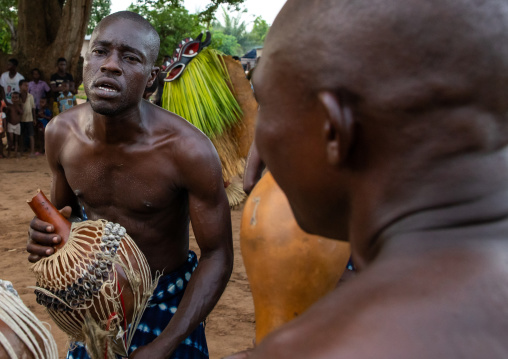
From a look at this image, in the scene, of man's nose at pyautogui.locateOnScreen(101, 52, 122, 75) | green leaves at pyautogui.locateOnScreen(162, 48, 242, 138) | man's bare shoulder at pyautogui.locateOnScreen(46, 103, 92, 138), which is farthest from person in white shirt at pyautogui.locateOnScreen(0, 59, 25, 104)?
man's nose at pyautogui.locateOnScreen(101, 52, 122, 75)

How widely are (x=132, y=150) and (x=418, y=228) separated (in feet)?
5.89

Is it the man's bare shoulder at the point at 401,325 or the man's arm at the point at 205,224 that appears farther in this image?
the man's arm at the point at 205,224

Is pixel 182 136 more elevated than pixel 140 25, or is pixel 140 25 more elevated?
pixel 140 25

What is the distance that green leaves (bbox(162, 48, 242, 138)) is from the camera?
6.11 m

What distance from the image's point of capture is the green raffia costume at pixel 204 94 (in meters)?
6.08

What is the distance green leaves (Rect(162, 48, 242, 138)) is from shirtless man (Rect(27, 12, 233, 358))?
3518 millimetres

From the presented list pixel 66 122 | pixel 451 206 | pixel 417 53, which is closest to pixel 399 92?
pixel 417 53

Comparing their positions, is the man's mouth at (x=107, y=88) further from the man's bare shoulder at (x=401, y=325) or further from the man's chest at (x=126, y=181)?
the man's bare shoulder at (x=401, y=325)

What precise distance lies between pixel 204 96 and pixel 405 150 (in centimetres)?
544

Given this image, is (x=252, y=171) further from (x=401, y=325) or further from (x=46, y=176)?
(x=46, y=176)

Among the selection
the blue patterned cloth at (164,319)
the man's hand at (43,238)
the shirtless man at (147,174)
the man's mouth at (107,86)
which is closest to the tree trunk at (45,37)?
the shirtless man at (147,174)

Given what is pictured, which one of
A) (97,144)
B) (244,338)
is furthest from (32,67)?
(97,144)

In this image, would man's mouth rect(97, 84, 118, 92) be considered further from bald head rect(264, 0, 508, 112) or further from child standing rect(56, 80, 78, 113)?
child standing rect(56, 80, 78, 113)

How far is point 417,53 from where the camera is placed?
78 centimetres
